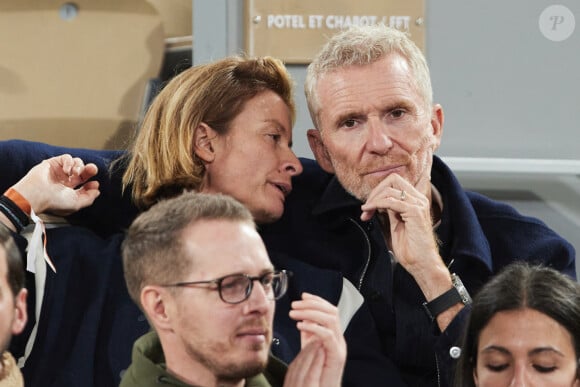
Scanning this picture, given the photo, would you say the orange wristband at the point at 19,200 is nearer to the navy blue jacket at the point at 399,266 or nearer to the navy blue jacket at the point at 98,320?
the navy blue jacket at the point at 98,320

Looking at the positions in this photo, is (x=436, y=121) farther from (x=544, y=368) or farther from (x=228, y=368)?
(x=228, y=368)

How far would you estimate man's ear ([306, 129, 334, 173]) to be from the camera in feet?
8.15

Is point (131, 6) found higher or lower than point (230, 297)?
higher

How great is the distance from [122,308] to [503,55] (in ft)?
4.41

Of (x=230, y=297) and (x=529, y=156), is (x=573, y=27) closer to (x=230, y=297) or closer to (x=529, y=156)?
(x=529, y=156)

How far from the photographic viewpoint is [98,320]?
220 centimetres

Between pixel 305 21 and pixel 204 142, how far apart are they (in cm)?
67

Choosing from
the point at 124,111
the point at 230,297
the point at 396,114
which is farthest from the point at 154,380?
the point at 124,111

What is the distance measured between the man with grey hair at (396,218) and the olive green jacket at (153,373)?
1.27ft

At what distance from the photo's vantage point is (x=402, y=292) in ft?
7.68

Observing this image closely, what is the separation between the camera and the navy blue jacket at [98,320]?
7.09 feet

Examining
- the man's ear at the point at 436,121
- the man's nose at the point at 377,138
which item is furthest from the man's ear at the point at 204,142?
the man's ear at the point at 436,121

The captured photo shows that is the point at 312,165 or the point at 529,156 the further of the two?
the point at 529,156

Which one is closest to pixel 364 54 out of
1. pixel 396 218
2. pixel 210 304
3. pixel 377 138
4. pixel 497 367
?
pixel 377 138
